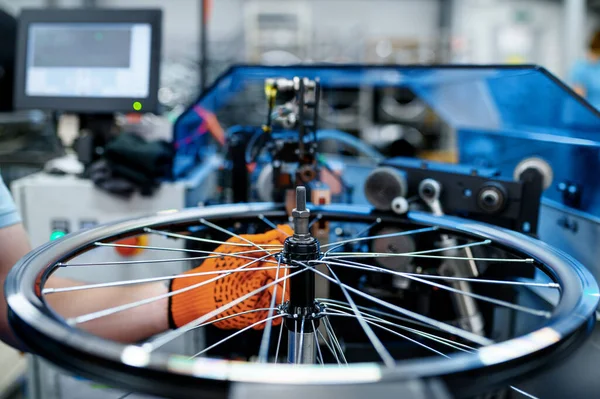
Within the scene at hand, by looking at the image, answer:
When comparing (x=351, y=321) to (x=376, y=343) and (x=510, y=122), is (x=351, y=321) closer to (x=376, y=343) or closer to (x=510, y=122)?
(x=376, y=343)

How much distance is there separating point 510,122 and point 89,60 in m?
1.28

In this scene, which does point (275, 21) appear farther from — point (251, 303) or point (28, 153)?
point (251, 303)

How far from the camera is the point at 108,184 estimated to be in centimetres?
155

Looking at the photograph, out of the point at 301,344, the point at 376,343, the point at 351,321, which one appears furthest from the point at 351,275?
the point at 376,343

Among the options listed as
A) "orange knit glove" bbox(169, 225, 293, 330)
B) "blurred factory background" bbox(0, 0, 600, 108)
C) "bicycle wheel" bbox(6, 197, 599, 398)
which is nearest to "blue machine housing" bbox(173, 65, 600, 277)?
"bicycle wheel" bbox(6, 197, 599, 398)

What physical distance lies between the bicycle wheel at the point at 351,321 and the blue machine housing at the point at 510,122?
0.59ft

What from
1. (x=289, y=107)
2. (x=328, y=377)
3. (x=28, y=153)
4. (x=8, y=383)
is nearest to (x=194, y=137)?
(x=28, y=153)

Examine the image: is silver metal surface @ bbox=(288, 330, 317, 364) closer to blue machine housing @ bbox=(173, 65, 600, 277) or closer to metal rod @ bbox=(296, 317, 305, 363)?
metal rod @ bbox=(296, 317, 305, 363)

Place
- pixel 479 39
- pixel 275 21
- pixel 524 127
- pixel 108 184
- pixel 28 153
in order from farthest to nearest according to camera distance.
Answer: pixel 479 39
pixel 275 21
pixel 28 153
pixel 524 127
pixel 108 184

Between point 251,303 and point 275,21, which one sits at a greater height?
point 275,21

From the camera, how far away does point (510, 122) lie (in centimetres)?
174

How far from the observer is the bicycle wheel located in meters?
0.39

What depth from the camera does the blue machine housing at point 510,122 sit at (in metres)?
1.06

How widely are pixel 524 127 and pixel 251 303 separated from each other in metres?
1.13
